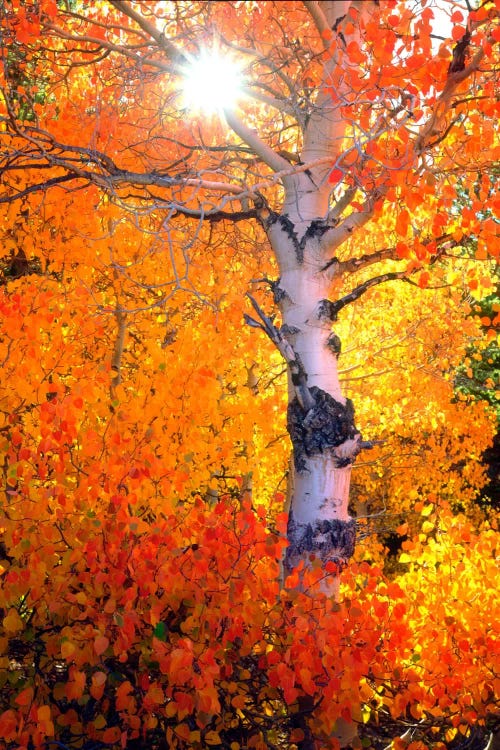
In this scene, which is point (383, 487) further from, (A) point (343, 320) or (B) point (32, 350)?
(B) point (32, 350)

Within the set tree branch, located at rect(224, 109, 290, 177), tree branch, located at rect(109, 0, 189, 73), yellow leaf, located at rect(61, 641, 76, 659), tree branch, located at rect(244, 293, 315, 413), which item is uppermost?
tree branch, located at rect(109, 0, 189, 73)

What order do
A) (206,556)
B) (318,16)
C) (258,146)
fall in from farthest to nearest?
(258,146) → (318,16) → (206,556)

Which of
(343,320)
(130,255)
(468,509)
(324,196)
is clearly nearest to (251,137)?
(324,196)

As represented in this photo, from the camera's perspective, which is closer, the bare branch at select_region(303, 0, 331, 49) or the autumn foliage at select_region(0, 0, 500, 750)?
the autumn foliage at select_region(0, 0, 500, 750)

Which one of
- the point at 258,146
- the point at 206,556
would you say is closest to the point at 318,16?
the point at 258,146

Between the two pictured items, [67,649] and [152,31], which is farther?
[152,31]

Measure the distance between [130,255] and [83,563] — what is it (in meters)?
7.11

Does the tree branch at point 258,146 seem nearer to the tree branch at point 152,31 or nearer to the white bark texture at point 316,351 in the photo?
the white bark texture at point 316,351

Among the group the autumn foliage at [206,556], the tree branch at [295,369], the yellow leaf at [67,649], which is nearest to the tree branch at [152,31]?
the autumn foliage at [206,556]

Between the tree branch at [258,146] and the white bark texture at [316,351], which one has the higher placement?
the tree branch at [258,146]

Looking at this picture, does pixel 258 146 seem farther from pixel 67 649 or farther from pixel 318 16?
pixel 67 649

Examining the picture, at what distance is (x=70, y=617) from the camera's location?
3.59m

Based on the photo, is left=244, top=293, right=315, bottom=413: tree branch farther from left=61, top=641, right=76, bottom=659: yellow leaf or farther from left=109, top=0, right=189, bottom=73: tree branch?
left=61, top=641, right=76, bottom=659: yellow leaf

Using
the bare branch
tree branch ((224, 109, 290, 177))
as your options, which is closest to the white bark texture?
the bare branch
